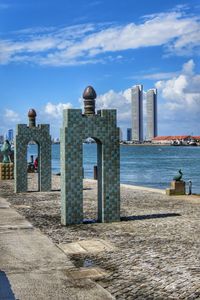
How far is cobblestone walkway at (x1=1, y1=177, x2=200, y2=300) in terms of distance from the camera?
8484 millimetres

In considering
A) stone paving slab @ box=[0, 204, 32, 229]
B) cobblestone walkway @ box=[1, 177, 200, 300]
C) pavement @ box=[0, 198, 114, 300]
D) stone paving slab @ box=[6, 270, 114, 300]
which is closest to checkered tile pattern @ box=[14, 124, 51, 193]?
cobblestone walkway @ box=[1, 177, 200, 300]

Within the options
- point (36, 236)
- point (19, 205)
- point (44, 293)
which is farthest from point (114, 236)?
point (19, 205)

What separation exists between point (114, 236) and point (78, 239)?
0.95m

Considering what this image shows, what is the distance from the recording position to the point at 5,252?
10.9 meters

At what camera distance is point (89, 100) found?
1551cm

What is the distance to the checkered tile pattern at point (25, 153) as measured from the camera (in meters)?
25.5

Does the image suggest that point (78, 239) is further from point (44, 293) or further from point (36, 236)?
point (44, 293)

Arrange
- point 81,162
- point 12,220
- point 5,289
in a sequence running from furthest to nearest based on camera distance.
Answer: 1. point 12,220
2. point 81,162
3. point 5,289

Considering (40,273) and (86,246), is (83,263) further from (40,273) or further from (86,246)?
(86,246)

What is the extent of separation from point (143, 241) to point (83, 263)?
2394 millimetres

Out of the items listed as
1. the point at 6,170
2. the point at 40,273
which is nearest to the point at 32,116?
the point at 6,170

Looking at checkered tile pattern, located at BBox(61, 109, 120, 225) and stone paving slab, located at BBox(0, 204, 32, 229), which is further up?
checkered tile pattern, located at BBox(61, 109, 120, 225)

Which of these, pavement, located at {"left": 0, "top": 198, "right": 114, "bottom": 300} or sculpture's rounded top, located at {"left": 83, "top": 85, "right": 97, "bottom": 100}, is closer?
pavement, located at {"left": 0, "top": 198, "right": 114, "bottom": 300}

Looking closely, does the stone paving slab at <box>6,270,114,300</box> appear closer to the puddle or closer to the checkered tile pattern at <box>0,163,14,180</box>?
the puddle
